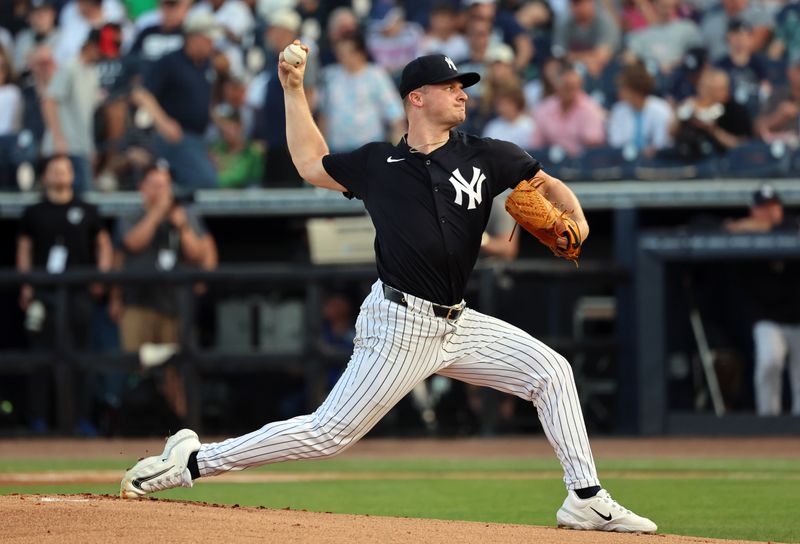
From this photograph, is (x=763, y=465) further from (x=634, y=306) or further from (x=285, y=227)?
(x=285, y=227)

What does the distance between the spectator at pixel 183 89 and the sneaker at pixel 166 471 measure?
22.9 ft

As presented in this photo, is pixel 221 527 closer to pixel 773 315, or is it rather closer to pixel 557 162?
pixel 557 162

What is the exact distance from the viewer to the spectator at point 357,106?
11.5 meters

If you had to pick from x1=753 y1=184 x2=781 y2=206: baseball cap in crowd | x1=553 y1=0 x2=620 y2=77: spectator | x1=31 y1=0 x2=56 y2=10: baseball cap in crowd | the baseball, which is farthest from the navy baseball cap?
x1=31 y1=0 x2=56 y2=10: baseball cap in crowd

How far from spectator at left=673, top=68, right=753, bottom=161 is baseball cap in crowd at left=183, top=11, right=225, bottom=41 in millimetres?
4118

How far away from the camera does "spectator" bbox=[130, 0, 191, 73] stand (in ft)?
41.9

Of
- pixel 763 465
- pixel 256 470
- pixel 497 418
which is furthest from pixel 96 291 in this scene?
pixel 763 465

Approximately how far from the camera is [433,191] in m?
4.82

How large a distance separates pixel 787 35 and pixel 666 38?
98 cm

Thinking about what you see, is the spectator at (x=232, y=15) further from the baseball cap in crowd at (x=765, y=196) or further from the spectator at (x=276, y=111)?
the baseball cap in crowd at (x=765, y=196)

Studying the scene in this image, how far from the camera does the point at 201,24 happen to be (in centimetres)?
1235

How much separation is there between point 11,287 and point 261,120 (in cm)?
244

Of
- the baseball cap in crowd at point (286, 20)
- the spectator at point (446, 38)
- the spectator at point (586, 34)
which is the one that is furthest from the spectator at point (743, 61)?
the baseball cap in crowd at point (286, 20)

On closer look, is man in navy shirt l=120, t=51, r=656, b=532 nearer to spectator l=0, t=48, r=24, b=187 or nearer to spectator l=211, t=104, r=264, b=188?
spectator l=211, t=104, r=264, b=188
